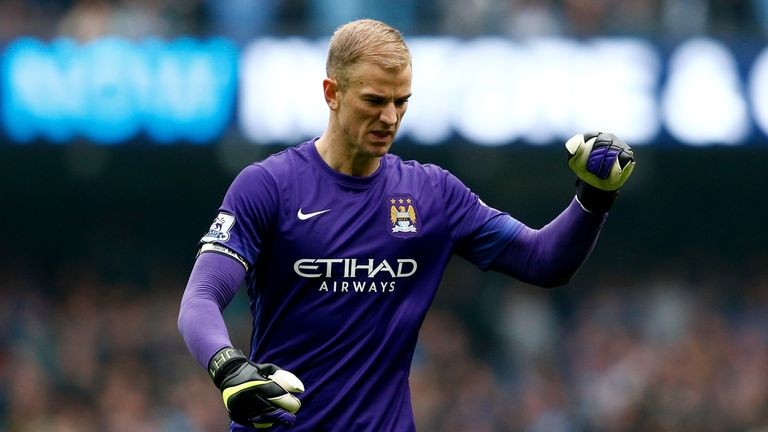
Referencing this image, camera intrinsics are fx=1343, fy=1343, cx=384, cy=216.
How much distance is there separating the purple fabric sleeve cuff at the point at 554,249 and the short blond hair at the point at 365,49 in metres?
0.73

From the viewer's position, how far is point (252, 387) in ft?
12.1

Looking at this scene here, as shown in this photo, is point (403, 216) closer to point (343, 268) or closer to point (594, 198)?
point (343, 268)

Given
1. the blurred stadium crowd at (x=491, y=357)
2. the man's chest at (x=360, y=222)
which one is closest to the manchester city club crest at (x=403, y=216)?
the man's chest at (x=360, y=222)

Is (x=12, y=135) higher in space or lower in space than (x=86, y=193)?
higher

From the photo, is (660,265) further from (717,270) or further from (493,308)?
(493,308)

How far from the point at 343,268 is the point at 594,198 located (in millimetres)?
845

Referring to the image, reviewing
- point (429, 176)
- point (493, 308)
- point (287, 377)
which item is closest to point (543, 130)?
point (493, 308)

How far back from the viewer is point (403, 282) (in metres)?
4.41

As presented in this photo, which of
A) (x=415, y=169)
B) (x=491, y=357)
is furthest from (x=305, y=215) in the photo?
(x=491, y=357)

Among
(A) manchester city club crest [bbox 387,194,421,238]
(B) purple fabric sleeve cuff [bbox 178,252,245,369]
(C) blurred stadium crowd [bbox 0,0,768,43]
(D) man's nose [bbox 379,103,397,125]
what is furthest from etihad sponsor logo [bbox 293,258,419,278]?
(C) blurred stadium crowd [bbox 0,0,768,43]

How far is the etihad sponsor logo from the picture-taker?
4.29 meters

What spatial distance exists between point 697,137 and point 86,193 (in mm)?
7298

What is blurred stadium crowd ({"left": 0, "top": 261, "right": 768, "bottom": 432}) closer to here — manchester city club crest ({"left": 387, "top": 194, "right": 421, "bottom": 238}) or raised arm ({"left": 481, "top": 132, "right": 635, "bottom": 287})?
raised arm ({"left": 481, "top": 132, "right": 635, "bottom": 287})

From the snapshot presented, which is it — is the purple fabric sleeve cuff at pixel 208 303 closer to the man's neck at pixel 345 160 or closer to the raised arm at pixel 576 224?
the man's neck at pixel 345 160
